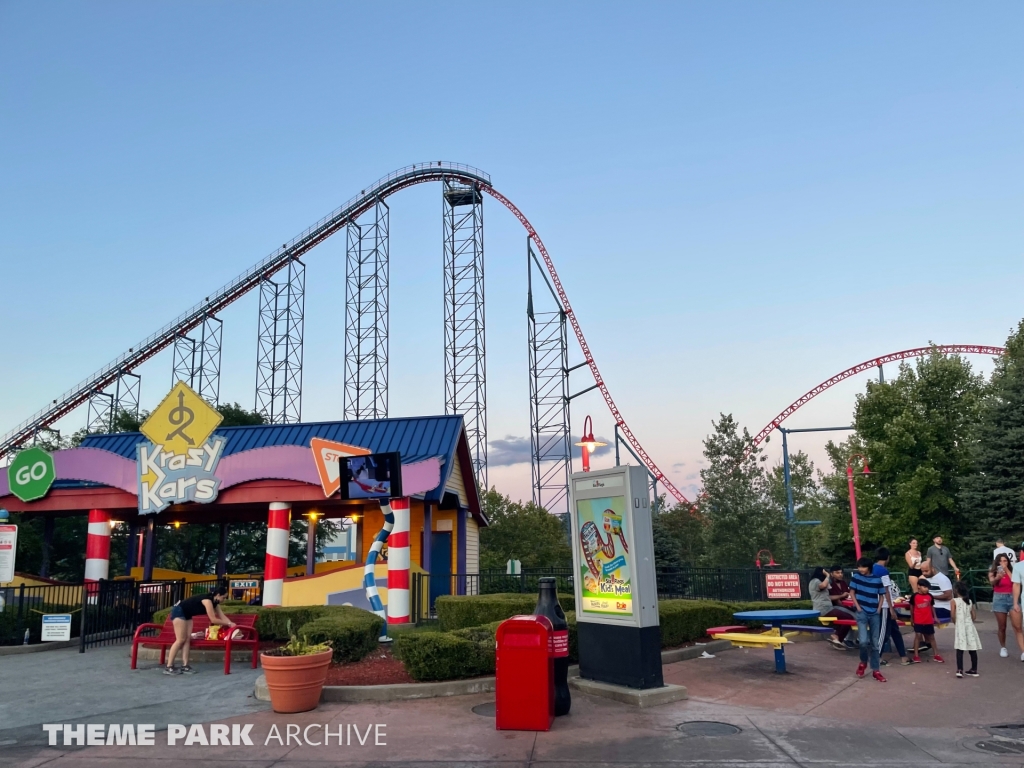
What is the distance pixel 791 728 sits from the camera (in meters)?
7.31

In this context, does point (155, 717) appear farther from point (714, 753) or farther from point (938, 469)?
point (938, 469)

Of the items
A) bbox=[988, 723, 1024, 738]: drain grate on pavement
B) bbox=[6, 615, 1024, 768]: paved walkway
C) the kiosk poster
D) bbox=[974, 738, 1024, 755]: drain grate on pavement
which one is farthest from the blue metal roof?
bbox=[974, 738, 1024, 755]: drain grate on pavement

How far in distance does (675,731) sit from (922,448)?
30.5m

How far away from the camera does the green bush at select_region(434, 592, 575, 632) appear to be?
13250 millimetres

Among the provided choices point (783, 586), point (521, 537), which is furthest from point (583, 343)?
point (783, 586)

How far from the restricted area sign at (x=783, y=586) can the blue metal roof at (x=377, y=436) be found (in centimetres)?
818

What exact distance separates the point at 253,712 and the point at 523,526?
34135 millimetres

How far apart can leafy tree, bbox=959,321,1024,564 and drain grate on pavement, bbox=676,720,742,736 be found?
2203 centimetres

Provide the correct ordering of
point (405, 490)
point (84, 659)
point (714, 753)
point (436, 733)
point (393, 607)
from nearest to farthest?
point (714, 753) < point (436, 733) < point (84, 659) < point (393, 607) < point (405, 490)

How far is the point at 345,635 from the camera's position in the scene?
1055 centimetres

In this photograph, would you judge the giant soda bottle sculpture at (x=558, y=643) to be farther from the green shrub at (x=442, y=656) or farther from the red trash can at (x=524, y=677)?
the green shrub at (x=442, y=656)

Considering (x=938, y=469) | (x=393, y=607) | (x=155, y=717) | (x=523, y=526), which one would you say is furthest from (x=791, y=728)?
(x=523, y=526)

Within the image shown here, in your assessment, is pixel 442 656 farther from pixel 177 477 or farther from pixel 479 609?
pixel 177 477

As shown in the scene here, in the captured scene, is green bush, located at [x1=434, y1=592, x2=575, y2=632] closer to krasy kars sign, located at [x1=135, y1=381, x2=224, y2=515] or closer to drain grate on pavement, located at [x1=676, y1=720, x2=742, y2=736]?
drain grate on pavement, located at [x1=676, y1=720, x2=742, y2=736]
